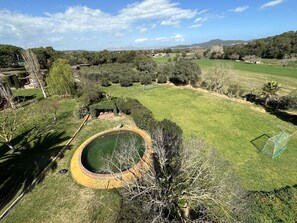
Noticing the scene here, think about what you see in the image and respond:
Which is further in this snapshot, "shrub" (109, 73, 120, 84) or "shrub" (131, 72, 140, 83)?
"shrub" (109, 73, 120, 84)

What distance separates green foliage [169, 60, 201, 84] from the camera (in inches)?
1581

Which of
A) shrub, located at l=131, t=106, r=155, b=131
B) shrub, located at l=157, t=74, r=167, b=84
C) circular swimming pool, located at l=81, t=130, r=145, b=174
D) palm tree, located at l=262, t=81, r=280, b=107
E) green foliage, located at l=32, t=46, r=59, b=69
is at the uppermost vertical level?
green foliage, located at l=32, t=46, r=59, b=69

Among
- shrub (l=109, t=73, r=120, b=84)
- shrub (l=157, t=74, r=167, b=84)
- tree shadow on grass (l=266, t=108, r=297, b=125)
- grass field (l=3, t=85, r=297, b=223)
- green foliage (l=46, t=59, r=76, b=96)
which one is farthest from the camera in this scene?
shrub (l=109, t=73, r=120, b=84)

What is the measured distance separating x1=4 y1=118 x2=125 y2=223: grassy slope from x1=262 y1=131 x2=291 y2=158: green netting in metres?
14.8

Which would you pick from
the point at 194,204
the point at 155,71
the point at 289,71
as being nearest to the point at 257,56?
the point at 289,71

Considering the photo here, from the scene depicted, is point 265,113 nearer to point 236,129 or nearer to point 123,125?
point 236,129

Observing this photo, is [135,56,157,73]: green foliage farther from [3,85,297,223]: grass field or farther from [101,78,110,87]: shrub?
[3,85,297,223]: grass field

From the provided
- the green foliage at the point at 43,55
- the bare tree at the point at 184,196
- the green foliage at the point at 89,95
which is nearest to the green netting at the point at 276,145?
the bare tree at the point at 184,196

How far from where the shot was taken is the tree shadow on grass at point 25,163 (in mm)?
14142

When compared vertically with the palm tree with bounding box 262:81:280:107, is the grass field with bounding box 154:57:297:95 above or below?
below

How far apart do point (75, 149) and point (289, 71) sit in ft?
194

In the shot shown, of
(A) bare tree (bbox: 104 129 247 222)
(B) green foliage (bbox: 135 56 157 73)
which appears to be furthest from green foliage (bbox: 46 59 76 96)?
(A) bare tree (bbox: 104 129 247 222)

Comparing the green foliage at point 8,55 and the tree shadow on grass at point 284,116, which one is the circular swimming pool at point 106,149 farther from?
the green foliage at point 8,55

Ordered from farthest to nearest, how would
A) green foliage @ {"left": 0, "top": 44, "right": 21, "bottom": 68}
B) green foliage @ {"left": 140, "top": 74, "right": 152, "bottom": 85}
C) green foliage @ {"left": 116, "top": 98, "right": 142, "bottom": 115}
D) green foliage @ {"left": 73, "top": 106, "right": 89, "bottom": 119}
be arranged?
green foliage @ {"left": 0, "top": 44, "right": 21, "bottom": 68}, green foliage @ {"left": 140, "top": 74, "right": 152, "bottom": 85}, green foliage @ {"left": 73, "top": 106, "right": 89, "bottom": 119}, green foliage @ {"left": 116, "top": 98, "right": 142, "bottom": 115}
